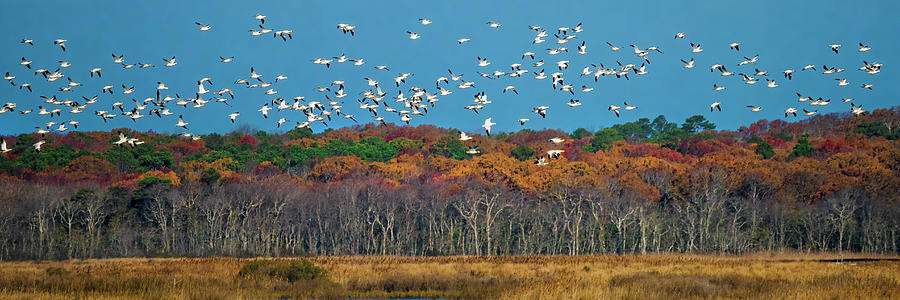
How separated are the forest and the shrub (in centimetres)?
3379

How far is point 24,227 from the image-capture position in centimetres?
7794

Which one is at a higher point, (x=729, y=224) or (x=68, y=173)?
(x=68, y=173)

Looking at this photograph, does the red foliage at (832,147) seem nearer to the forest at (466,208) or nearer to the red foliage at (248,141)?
the forest at (466,208)

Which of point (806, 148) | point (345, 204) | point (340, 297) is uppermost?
point (806, 148)

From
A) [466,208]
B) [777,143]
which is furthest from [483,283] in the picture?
[777,143]

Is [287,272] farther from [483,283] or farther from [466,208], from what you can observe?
[466,208]

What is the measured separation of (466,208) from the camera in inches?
3381

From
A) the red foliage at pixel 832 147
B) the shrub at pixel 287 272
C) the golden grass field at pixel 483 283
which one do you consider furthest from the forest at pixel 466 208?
the shrub at pixel 287 272

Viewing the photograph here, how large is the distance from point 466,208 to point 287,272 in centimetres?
4741

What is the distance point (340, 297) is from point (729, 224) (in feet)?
173

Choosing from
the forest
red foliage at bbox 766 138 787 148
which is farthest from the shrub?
red foliage at bbox 766 138 787 148

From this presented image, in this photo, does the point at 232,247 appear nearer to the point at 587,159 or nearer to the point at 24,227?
the point at 24,227

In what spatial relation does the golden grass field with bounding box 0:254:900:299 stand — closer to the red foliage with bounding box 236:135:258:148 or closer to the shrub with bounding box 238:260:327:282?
the shrub with bounding box 238:260:327:282

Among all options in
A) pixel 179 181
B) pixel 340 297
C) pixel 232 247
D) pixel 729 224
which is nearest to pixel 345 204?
pixel 232 247
